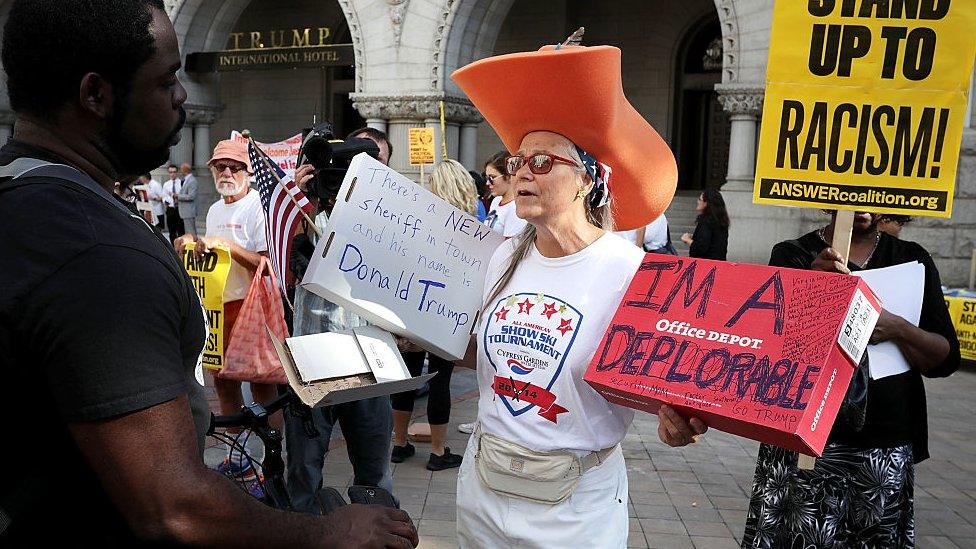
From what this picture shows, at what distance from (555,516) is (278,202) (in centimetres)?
185

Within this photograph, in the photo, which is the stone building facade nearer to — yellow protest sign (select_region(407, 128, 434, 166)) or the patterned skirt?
yellow protest sign (select_region(407, 128, 434, 166))

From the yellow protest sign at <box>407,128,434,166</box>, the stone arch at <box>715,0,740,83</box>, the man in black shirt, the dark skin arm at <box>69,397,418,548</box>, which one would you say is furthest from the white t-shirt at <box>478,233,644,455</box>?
the stone arch at <box>715,0,740,83</box>

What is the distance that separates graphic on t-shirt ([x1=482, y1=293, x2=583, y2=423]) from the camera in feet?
7.22

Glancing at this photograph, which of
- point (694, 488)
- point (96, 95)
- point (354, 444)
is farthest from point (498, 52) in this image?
point (96, 95)

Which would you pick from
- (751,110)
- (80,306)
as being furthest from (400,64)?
(80,306)

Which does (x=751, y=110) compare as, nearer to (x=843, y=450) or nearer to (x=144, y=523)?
(x=843, y=450)

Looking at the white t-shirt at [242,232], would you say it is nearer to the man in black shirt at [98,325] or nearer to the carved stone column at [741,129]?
the man in black shirt at [98,325]

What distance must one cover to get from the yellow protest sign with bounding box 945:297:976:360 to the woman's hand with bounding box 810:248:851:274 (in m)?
6.90

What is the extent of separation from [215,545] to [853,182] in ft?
8.21

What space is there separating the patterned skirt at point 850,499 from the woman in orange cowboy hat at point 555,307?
1050mm

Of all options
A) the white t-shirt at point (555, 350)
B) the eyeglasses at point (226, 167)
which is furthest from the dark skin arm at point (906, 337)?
→ the eyeglasses at point (226, 167)

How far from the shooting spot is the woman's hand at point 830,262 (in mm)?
2678

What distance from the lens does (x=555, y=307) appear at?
2.26 meters

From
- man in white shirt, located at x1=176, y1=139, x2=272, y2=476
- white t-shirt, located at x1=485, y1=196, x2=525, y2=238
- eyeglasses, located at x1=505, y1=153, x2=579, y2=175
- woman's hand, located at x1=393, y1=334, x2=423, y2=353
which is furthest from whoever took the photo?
white t-shirt, located at x1=485, y1=196, x2=525, y2=238
